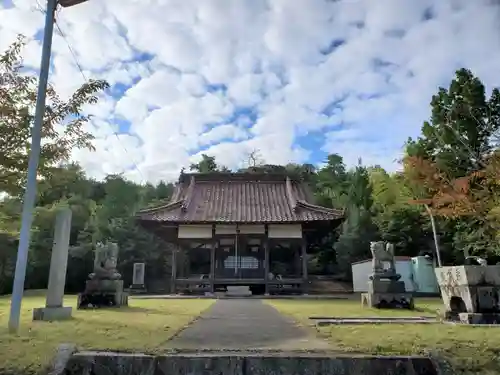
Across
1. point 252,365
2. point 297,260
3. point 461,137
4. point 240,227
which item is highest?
point 461,137

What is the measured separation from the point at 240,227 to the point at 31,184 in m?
13.4

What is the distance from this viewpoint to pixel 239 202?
1945cm

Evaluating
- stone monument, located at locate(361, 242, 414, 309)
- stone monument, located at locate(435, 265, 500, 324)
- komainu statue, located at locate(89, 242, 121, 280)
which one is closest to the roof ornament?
stone monument, located at locate(361, 242, 414, 309)

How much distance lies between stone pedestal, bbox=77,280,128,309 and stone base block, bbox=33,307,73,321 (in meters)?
2.39

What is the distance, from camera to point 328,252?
25.0 m

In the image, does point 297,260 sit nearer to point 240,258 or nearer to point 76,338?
point 240,258

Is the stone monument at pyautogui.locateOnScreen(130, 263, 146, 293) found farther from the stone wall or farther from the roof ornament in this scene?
the stone wall

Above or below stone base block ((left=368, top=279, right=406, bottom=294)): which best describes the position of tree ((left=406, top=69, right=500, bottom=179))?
above

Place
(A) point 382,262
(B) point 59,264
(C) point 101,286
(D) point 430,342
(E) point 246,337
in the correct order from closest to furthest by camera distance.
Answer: (D) point 430,342 < (E) point 246,337 < (B) point 59,264 < (C) point 101,286 < (A) point 382,262

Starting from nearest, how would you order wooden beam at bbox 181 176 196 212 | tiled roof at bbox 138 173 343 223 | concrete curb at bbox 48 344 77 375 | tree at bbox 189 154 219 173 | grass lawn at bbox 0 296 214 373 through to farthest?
1. concrete curb at bbox 48 344 77 375
2. grass lawn at bbox 0 296 214 373
3. tiled roof at bbox 138 173 343 223
4. wooden beam at bbox 181 176 196 212
5. tree at bbox 189 154 219 173

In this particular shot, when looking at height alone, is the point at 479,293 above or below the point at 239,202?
below

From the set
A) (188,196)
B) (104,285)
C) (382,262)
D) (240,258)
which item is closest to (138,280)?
(188,196)

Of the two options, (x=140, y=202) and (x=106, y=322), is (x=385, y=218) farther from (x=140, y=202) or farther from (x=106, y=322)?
(x=106, y=322)

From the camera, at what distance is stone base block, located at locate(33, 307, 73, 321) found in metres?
6.03
